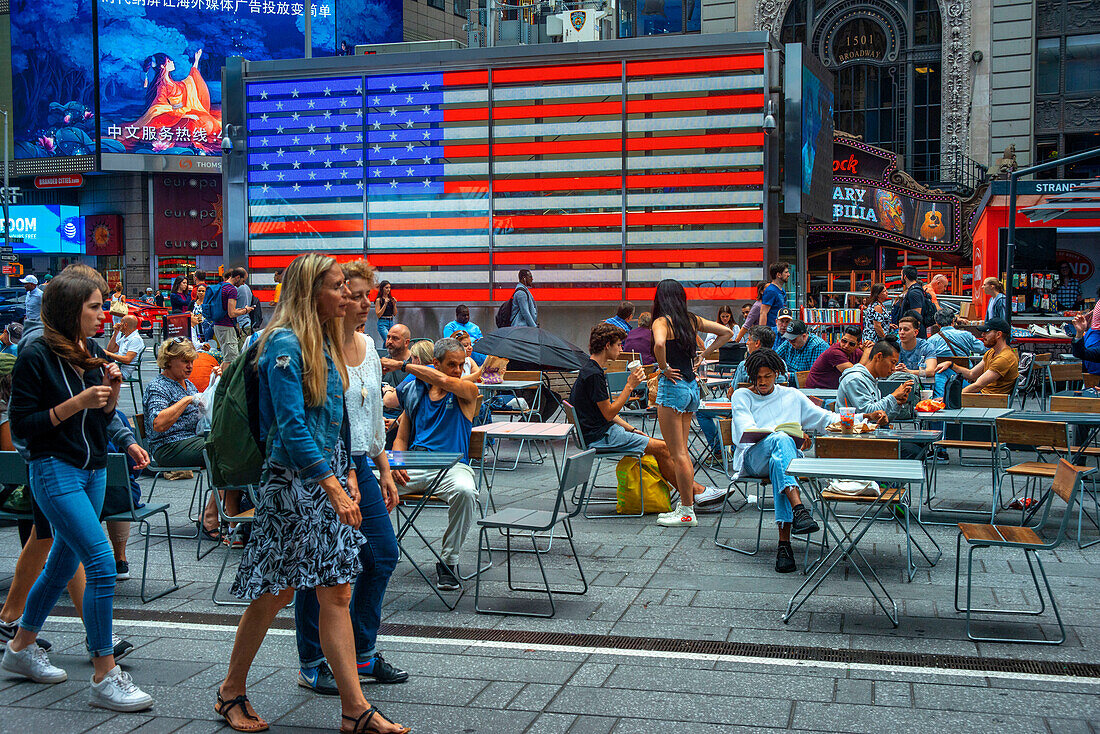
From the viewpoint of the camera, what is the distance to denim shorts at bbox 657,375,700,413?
27.3ft

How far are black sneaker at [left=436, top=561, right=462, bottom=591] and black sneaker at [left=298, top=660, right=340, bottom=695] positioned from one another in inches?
68.8

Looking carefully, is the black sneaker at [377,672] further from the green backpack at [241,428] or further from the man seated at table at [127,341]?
the man seated at table at [127,341]

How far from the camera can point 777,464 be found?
6.82 metres

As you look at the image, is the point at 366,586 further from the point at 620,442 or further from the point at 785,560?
the point at 620,442

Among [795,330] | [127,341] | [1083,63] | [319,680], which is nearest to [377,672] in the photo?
[319,680]

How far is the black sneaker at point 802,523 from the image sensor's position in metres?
6.64

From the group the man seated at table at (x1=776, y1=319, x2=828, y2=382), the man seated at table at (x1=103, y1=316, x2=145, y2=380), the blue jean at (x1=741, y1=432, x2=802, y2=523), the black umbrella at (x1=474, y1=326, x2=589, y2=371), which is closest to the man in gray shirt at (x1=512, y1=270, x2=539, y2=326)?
the black umbrella at (x1=474, y1=326, x2=589, y2=371)

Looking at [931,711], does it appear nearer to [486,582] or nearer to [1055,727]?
[1055,727]

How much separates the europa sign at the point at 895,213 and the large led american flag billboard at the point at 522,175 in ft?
41.6

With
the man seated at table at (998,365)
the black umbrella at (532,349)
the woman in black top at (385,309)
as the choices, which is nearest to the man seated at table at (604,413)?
the black umbrella at (532,349)

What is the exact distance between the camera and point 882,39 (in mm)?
A: 35000

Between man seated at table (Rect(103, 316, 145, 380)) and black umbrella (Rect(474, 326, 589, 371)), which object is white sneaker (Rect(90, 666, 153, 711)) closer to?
black umbrella (Rect(474, 326, 589, 371))

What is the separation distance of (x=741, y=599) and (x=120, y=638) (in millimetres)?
3519

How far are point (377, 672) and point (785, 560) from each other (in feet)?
10.3
